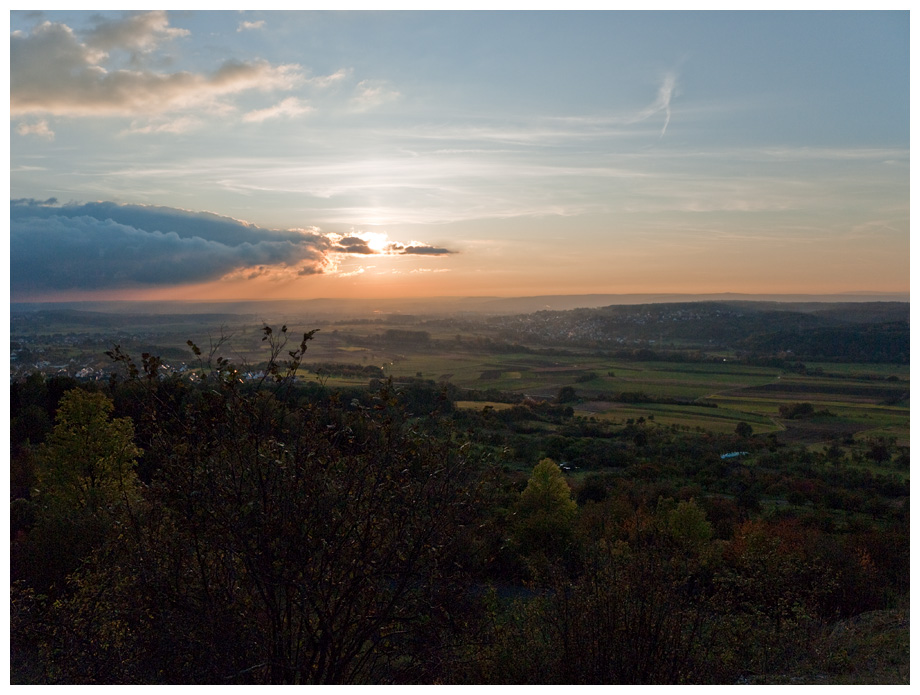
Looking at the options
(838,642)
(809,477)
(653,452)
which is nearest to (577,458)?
(653,452)

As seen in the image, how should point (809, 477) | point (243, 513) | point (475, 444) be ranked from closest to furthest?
1. point (243, 513)
2. point (475, 444)
3. point (809, 477)

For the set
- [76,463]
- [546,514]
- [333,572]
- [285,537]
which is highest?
[285,537]

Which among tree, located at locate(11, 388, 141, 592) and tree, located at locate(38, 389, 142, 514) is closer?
tree, located at locate(11, 388, 141, 592)

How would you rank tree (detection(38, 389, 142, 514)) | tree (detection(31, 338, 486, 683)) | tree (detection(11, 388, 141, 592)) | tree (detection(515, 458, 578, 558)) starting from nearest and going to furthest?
tree (detection(31, 338, 486, 683)) < tree (detection(11, 388, 141, 592)) < tree (detection(38, 389, 142, 514)) < tree (detection(515, 458, 578, 558))

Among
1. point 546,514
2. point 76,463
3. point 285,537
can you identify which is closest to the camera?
point 285,537

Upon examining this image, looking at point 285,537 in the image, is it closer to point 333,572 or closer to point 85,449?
point 333,572

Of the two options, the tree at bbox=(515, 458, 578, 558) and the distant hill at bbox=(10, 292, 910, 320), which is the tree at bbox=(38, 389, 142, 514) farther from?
the tree at bbox=(515, 458, 578, 558)

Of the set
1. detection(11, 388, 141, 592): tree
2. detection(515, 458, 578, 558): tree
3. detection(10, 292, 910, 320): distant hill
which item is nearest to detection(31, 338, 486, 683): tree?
detection(10, 292, 910, 320): distant hill

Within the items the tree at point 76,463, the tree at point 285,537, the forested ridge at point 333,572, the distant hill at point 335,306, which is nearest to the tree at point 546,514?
the distant hill at point 335,306

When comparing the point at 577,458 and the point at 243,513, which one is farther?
the point at 577,458

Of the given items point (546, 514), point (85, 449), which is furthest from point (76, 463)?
point (546, 514)

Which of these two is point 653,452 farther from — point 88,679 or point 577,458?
point 88,679
